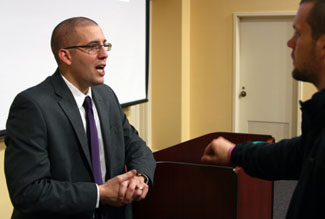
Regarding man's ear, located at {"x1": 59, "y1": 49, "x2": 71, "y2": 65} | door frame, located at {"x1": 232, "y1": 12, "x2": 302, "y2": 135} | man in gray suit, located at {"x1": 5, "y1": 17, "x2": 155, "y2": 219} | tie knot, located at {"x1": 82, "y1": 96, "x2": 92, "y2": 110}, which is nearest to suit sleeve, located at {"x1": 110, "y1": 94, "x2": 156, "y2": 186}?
man in gray suit, located at {"x1": 5, "y1": 17, "x2": 155, "y2": 219}

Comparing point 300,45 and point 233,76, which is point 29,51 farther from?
point 233,76

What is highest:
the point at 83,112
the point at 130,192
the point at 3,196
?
the point at 83,112

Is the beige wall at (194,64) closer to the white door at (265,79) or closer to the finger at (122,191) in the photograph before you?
the white door at (265,79)

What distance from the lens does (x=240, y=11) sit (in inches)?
235

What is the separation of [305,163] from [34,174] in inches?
35.7

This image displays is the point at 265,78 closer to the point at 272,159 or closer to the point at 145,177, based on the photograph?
the point at 145,177

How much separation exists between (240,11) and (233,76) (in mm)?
888

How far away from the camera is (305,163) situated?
1.13m

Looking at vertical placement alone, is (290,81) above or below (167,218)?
above

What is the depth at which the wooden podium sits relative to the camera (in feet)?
6.72

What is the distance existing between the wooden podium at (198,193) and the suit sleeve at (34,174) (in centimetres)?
65

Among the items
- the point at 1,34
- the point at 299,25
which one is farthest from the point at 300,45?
the point at 1,34

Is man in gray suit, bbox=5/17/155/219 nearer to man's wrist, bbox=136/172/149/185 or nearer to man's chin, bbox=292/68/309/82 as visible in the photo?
man's wrist, bbox=136/172/149/185

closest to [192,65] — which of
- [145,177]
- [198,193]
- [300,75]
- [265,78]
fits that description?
[265,78]
